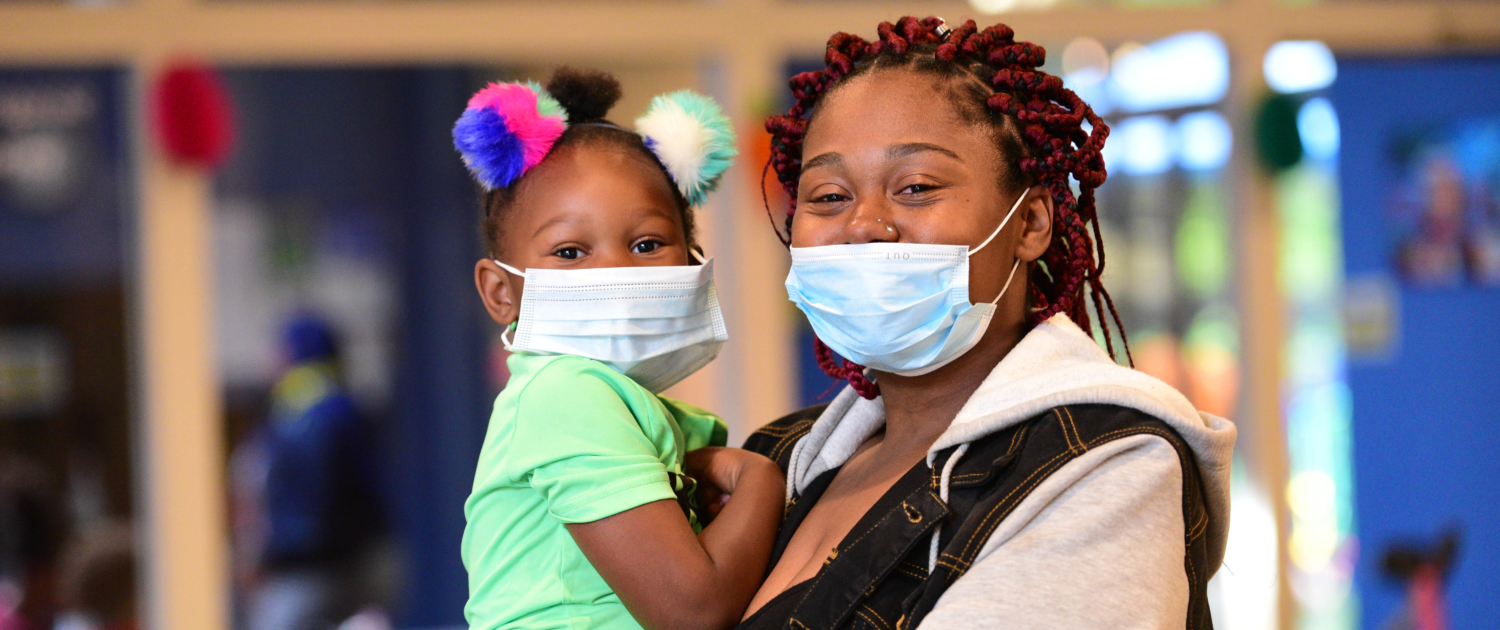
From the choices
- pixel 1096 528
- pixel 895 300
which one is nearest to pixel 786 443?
pixel 895 300

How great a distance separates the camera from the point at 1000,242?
1.34 metres

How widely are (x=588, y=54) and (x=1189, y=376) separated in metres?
2.46

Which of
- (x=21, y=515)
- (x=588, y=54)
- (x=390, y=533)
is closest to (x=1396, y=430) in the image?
(x=588, y=54)

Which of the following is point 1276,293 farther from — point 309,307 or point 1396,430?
point 309,307

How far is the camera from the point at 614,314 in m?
1.54

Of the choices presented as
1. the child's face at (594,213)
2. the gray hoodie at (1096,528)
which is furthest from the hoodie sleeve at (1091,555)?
the child's face at (594,213)

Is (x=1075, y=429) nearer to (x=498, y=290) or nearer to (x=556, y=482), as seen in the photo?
(x=556, y=482)

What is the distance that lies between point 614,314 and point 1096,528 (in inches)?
26.8

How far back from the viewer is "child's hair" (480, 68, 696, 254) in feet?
5.26

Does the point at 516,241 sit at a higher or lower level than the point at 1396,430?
higher

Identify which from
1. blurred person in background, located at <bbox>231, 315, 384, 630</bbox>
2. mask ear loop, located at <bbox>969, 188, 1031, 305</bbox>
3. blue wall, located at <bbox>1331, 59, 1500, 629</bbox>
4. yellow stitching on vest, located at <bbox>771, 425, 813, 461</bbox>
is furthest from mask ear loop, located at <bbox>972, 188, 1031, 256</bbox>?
blue wall, located at <bbox>1331, 59, 1500, 629</bbox>

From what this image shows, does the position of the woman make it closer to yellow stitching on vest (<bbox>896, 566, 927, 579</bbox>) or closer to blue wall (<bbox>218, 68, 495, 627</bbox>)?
yellow stitching on vest (<bbox>896, 566, 927, 579</bbox>)

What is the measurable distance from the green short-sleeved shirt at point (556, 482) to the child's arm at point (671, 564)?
0.08ft

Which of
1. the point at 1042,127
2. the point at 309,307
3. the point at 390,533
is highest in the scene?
the point at 1042,127
